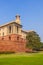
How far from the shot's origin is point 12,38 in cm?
4381

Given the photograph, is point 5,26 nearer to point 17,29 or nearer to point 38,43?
point 17,29

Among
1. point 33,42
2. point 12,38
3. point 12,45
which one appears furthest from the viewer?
point 33,42

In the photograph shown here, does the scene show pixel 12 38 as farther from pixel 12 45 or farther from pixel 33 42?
pixel 33 42

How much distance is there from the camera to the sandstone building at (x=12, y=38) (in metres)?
37.0

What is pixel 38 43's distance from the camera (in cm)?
5009

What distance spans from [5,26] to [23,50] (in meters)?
13.2

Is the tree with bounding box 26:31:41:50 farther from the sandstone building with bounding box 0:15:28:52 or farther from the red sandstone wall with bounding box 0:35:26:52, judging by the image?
the red sandstone wall with bounding box 0:35:26:52

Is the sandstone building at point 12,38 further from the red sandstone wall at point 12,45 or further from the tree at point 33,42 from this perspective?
the tree at point 33,42

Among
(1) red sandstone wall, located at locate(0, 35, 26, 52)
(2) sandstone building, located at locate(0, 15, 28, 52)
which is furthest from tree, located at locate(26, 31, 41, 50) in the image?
(1) red sandstone wall, located at locate(0, 35, 26, 52)

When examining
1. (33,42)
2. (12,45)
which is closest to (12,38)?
(12,45)

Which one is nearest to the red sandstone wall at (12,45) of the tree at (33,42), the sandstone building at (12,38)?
the sandstone building at (12,38)

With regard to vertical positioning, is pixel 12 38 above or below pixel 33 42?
above

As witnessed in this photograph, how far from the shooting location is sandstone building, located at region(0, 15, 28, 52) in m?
37.0

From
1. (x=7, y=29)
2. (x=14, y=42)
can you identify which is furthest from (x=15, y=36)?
(x=7, y=29)
